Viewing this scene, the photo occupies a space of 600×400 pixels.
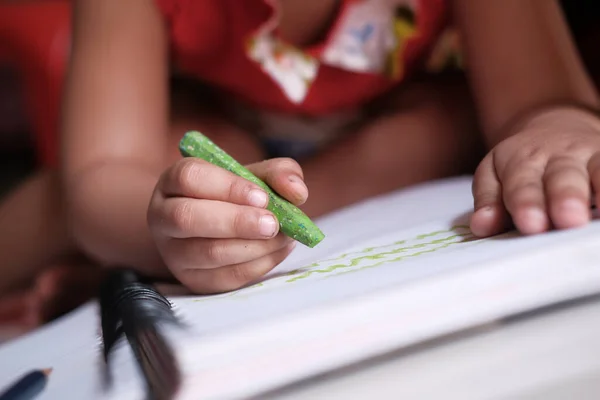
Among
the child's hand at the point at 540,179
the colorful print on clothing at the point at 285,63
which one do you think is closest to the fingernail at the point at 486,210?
the child's hand at the point at 540,179

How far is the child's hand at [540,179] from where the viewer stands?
28 cm

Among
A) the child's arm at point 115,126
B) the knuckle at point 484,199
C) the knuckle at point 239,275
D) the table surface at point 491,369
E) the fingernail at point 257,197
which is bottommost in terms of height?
the table surface at point 491,369

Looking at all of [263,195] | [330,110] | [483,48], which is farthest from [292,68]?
[263,195]

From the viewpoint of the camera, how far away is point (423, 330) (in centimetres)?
21

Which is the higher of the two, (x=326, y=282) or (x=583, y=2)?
(x=583, y=2)

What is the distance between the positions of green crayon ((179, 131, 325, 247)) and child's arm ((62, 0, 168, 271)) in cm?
12

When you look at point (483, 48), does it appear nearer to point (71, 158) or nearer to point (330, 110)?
point (330, 110)

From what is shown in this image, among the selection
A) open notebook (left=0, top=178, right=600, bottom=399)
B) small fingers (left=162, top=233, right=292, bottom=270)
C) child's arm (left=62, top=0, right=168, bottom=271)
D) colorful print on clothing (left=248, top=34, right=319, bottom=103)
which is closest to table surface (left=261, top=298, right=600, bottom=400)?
open notebook (left=0, top=178, right=600, bottom=399)

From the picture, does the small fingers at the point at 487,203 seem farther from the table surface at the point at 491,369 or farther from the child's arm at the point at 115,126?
the child's arm at the point at 115,126

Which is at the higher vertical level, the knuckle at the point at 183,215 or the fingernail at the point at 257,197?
the knuckle at the point at 183,215

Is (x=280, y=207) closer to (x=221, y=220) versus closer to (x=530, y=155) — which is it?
(x=221, y=220)

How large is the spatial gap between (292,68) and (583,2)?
1.19 feet

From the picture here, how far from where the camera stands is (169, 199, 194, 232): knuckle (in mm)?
308

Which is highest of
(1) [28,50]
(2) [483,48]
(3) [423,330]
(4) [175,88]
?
(1) [28,50]
